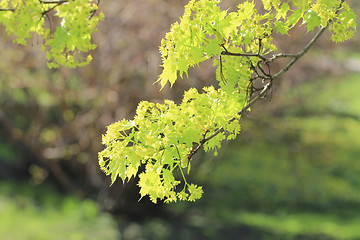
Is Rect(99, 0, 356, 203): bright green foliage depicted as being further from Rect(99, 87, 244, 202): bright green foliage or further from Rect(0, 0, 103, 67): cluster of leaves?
Rect(0, 0, 103, 67): cluster of leaves

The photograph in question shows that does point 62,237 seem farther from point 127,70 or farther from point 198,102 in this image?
point 198,102

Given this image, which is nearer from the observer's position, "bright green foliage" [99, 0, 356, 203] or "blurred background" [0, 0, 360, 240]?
"bright green foliage" [99, 0, 356, 203]

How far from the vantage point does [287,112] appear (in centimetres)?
1235

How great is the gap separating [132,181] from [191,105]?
19.2ft

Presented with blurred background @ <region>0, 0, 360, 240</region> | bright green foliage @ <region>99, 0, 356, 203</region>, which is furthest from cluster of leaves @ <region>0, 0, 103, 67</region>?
blurred background @ <region>0, 0, 360, 240</region>

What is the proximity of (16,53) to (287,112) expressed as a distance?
603 cm

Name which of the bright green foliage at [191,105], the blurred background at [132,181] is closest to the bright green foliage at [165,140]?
the bright green foliage at [191,105]

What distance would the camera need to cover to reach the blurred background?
27.1 ft

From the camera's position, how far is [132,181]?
8.41m

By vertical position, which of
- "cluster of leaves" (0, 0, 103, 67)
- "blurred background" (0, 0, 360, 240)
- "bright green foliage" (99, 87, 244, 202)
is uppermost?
"blurred background" (0, 0, 360, 240)

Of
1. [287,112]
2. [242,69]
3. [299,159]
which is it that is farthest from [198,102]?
[299,159]

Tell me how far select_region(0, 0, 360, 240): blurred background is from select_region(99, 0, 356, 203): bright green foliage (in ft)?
15.8

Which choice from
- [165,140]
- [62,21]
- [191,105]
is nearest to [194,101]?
[191,105]

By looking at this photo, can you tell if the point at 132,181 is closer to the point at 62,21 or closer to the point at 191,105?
the point at 62,21
